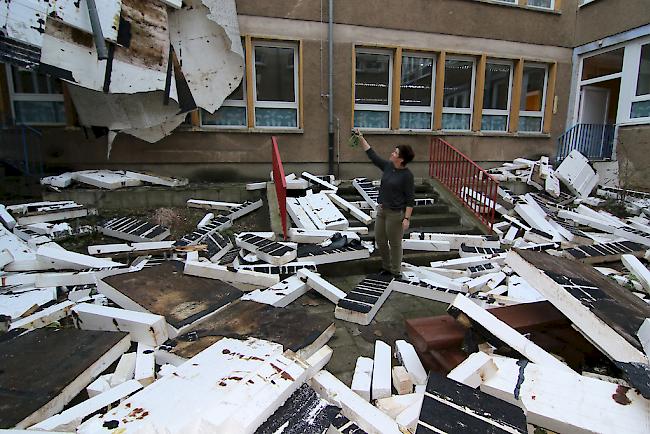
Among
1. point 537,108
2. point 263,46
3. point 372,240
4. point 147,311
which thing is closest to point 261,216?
point 372,240

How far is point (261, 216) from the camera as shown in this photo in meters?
6.23

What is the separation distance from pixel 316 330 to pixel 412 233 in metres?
3.08

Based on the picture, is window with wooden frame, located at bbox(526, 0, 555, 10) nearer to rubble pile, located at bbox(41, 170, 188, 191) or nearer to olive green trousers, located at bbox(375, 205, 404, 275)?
olive green trousers, located at bbox(375, 205, 404, 275)

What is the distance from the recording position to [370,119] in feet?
28.9

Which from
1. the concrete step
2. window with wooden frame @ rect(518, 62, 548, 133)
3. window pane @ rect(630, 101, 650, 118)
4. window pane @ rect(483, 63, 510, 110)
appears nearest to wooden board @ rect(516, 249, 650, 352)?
the concrete step

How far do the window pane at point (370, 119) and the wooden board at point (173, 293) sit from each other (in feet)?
20.4

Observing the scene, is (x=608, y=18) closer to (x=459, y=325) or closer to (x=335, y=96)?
(x=335, y=96)

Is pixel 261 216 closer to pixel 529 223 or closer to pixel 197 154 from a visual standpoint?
pixel 197 154

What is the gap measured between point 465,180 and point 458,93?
3863 mm

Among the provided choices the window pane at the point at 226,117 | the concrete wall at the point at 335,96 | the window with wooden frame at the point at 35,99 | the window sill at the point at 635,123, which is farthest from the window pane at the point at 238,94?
the window sill at the point at 635,123

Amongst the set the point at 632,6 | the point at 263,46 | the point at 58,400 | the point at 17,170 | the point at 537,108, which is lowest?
the point at 58,400

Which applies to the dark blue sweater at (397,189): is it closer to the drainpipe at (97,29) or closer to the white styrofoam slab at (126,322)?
the white styrofoam slab at (126,322)

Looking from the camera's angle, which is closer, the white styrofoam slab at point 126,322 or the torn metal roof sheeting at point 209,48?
the white styrofoam slab at point 126,322

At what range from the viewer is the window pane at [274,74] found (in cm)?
805
